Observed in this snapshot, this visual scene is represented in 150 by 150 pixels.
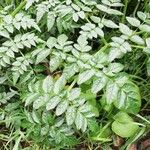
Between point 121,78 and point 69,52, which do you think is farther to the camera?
point 69,52

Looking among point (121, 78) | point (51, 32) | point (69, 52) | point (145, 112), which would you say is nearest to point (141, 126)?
point (145, 112)

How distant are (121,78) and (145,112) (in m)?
0.38

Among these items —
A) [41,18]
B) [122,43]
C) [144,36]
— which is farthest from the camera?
[41,18]

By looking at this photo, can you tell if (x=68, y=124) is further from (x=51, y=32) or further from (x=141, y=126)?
(x=51, y=32)

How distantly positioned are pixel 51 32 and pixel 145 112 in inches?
23.2

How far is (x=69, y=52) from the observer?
1.93 metres

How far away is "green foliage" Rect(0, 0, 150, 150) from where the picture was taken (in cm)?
172

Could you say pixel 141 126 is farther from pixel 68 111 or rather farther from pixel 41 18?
pixel 41 18

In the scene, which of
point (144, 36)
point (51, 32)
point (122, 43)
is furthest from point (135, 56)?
point (51, 32)

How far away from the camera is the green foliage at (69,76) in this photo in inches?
67.6

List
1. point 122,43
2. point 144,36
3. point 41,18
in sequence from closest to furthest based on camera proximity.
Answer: point 122,43
point 144,36
point 41,18

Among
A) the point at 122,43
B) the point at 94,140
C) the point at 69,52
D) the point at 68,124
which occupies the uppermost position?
the point at 122,43

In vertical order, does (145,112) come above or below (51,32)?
below

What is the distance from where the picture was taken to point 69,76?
1.76m
